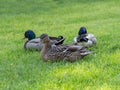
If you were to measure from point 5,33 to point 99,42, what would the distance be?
23.8ft

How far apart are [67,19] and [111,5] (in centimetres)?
780

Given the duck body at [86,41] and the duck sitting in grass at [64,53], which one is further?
the duck body at [86,41]

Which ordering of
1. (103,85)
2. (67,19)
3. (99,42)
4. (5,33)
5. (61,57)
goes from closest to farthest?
1. (103,85)
2. (61,57)
3. (99,42)
4. (5,33)
5. (67,19)

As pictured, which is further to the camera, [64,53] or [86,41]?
[86,41]

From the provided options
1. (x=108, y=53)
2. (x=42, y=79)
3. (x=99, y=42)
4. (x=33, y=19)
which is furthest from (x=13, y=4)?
(x=42, y=79)

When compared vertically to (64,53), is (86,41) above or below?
below

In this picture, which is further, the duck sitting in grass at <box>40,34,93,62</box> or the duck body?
the duck body

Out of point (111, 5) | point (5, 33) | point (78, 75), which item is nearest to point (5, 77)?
point (78, 75)

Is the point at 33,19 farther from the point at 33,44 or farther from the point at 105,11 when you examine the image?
the point at 33,44

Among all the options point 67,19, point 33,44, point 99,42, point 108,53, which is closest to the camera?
point 108,53

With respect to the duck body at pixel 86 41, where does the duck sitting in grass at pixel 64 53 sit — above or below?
above

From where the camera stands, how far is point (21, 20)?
79.9ft

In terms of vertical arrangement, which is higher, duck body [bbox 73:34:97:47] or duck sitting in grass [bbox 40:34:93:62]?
duck sitting in grass [bbox 40:34:93:62]

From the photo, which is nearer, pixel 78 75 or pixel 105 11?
pixel 78 75
